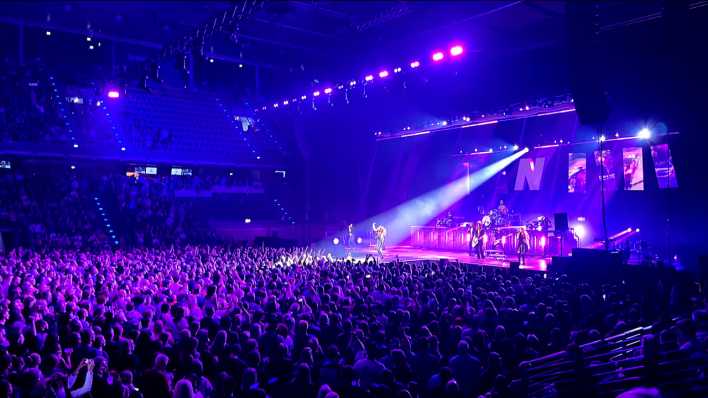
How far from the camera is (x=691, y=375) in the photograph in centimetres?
500

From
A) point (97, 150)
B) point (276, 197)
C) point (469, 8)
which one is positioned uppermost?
point (469, 8)

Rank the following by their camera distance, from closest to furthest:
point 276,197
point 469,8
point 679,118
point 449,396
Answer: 1. point 449,396
2. point 679,118
3. point 469,8
4. point 276,197

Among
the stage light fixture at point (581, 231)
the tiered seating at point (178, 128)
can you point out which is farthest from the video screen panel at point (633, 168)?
the tiered seating at point (178, 128)

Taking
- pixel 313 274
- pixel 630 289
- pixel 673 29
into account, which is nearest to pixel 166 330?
pixel 313 274

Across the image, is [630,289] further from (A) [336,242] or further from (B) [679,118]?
(A) [336,242]

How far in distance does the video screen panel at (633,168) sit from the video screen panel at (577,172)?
79.0 inches

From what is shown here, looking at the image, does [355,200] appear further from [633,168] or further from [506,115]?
[633,168]

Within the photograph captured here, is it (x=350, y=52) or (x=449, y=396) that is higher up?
(x=350, y=52)

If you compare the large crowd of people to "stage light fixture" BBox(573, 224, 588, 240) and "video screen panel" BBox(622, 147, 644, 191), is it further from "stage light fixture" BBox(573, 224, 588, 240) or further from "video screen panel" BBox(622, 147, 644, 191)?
"stage light fixture" BBox(573, 224, 588, 240)

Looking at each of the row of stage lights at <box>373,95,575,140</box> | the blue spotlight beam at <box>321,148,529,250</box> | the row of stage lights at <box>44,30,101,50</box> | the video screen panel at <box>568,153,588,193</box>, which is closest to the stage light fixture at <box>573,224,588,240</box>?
the video screen panel at <box>568,153,588,193</box>

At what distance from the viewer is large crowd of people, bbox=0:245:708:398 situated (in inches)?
212

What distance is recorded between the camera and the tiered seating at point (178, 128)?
2678cm

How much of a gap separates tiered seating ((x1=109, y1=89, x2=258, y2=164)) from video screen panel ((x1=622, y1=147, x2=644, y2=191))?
60.2 feet

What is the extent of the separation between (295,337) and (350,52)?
56.3 feet
